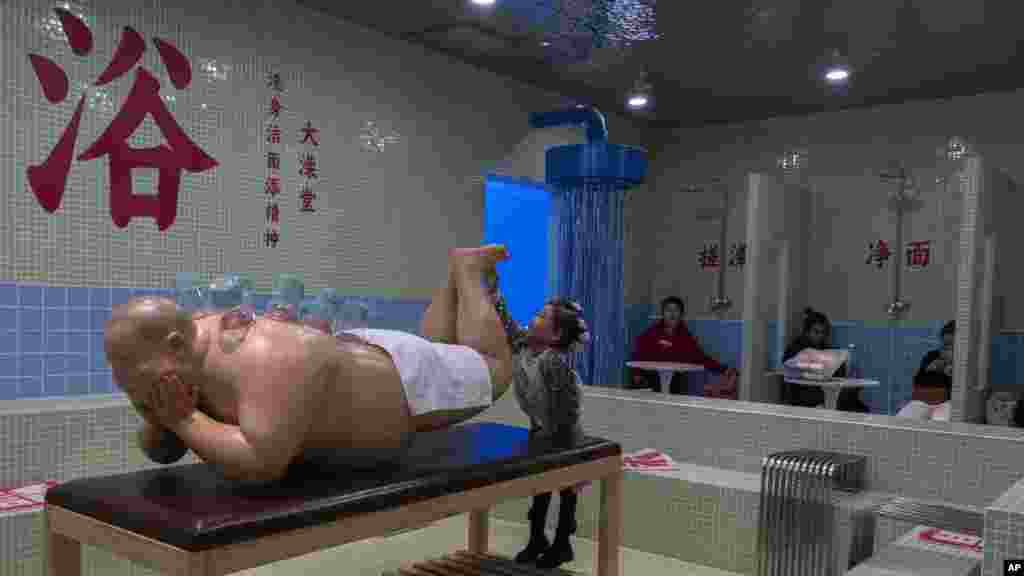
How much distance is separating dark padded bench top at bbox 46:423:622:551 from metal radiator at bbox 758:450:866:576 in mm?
1071

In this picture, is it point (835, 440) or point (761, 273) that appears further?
point (761, 273)

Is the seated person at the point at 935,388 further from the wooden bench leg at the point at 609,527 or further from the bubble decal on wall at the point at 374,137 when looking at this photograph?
the bubble decal on wall at the point at 374,137

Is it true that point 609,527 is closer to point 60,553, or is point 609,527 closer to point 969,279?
point 60,553

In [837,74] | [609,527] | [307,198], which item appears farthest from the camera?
[837,74]

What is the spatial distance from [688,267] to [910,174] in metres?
2.19

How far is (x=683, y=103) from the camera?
7160 mm

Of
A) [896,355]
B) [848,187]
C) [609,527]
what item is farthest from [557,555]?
[848,187]

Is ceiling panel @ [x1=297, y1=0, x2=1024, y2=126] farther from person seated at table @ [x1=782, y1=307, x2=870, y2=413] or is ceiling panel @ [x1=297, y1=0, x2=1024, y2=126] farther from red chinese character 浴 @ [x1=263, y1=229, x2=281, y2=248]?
person seated at table @ [x1=782, y1=307, x2=870, y2=413]

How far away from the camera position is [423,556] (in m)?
3.16

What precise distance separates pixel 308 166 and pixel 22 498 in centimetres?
266

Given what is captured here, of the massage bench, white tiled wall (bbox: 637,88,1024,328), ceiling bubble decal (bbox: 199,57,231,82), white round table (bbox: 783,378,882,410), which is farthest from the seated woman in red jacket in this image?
the massage bench

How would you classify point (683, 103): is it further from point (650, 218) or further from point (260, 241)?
point (260, 241)

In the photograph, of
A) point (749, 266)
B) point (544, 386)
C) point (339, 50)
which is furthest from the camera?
point (749, 266)

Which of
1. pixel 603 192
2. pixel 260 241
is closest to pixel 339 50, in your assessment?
pixel 260 241
